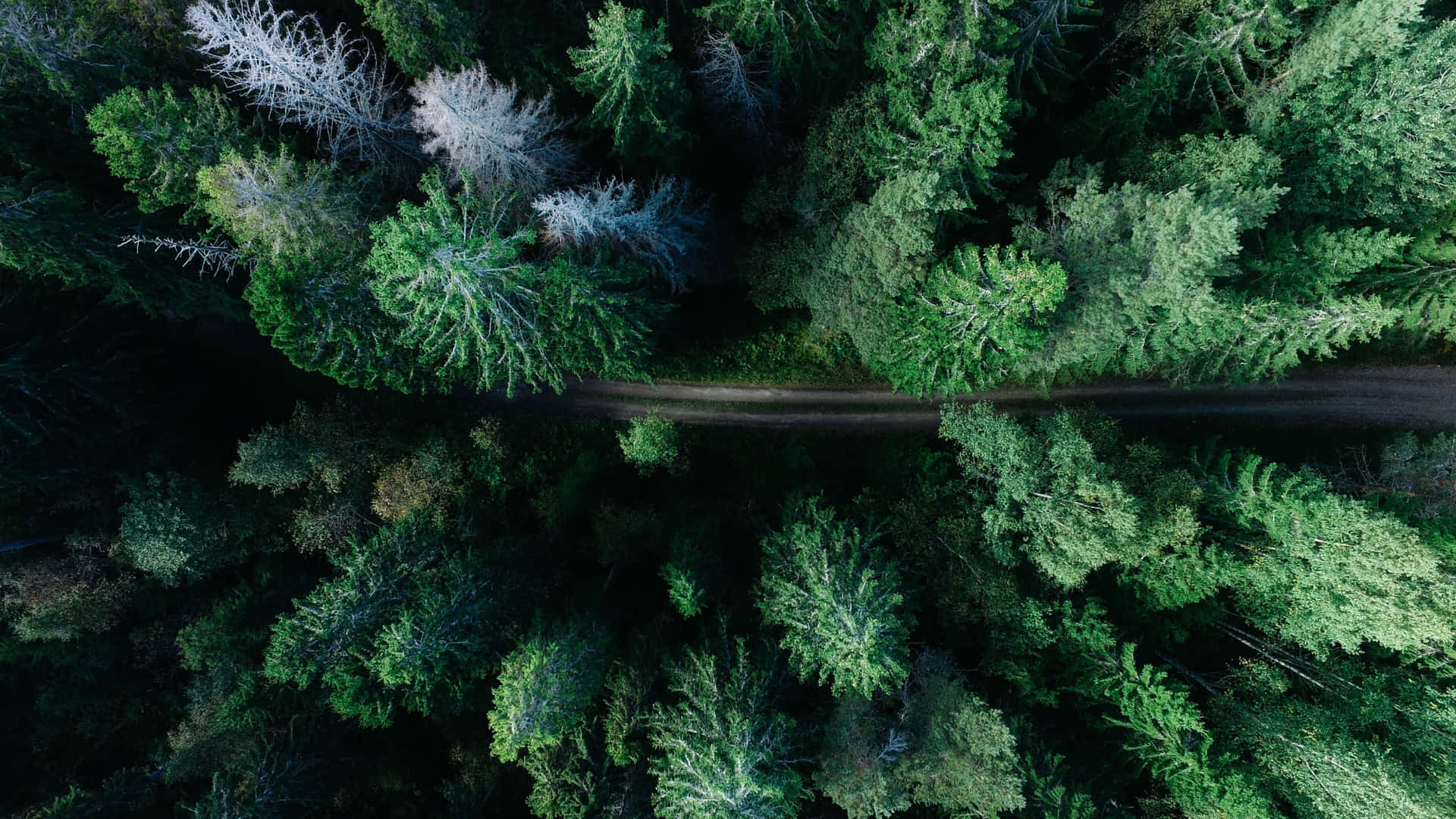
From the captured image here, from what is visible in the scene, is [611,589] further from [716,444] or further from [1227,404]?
[1227,404]

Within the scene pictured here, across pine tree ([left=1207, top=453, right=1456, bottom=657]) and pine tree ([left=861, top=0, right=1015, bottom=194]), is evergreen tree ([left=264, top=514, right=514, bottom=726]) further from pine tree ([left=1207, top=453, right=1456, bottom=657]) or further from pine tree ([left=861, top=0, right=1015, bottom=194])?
pine tree ([left=1207, top=453, right=1456, bottom=657])

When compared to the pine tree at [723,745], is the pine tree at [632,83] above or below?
above

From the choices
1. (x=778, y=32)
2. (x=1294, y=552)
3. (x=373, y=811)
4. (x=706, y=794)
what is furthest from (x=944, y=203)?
(x=373, y=811)

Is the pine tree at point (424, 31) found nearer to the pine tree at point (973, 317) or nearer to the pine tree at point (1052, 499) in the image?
the pine tree at point (973, 317)

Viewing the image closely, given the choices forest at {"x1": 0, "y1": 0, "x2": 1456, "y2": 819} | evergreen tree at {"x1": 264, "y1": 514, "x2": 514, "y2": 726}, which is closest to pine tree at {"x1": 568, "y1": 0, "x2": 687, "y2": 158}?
forest at {"x1": 0, "y1": 0, "x2": 1456, "y2": 819}

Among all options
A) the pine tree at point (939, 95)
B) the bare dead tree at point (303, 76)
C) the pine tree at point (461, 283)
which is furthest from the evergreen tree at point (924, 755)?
the bare dead tree at point (303, 76)

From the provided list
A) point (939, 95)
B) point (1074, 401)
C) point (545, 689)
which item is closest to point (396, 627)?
point (545, 689)

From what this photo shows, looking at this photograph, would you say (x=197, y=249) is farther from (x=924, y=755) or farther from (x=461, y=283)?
(x=924, y=755)
